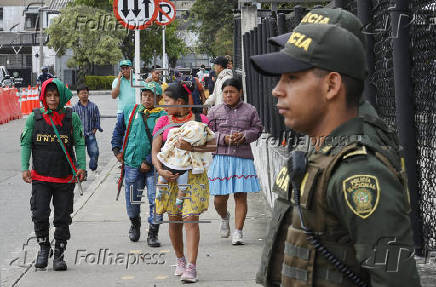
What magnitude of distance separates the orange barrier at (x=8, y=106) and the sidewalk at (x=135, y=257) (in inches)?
752

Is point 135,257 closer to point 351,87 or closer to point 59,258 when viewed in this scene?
point 59,258

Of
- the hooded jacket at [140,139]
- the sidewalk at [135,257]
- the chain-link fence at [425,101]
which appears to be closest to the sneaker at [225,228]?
the sidewalk at [135,257]

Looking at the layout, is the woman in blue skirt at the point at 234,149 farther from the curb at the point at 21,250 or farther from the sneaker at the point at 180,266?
the curb at the point at 21,250

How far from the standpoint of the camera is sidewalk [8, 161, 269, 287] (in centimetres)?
698

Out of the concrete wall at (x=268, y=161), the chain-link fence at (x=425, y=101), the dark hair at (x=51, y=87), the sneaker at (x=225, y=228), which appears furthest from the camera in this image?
the concrete wall at (x=268, y=161)

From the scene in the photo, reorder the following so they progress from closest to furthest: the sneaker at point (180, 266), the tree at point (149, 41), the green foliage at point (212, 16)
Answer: the sneaker at point (180, 266) < the green foliage at point (212, 16) < the tree at point (149, 41)

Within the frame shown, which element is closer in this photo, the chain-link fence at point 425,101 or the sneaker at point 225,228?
the chain-link fence at point 425,101

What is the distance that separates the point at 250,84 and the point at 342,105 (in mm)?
11899

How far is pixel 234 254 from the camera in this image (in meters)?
7.97

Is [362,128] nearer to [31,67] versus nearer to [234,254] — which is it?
[234,254]

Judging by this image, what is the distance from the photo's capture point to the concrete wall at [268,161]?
947cm

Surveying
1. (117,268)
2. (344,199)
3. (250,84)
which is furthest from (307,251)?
(250,84)

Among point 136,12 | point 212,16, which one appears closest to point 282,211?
point 136,12

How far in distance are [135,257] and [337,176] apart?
5.88 metres
